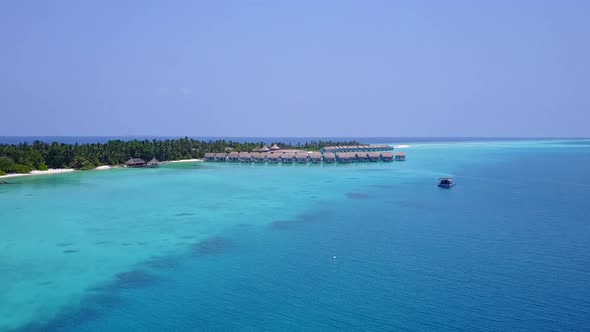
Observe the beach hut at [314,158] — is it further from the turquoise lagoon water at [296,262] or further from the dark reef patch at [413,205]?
the dark reef patch at [413,205]

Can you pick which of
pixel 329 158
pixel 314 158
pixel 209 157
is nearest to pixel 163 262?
pixel 314 158

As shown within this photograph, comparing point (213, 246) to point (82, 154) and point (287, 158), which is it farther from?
point (287, 158)

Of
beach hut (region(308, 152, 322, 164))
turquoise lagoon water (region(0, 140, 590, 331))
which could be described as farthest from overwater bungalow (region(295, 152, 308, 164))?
turquoise lagoon water (region(0, 140, 590, 331))

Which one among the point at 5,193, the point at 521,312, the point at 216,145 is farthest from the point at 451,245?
the point at 216,145

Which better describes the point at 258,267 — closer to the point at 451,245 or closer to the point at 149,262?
the point at 149,262

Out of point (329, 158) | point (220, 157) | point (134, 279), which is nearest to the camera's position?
point (134, 279)

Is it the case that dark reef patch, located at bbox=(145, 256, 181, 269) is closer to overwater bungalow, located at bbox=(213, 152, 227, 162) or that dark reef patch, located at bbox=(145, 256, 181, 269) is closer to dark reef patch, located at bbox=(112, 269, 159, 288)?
dark reef patch, located at bbox=(112, 269, 159, 288)

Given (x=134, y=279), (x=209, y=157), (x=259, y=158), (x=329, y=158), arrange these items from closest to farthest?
(x=134, y=279), (x=329, y=158), (x=259, y=158), (x=209, y=157)
